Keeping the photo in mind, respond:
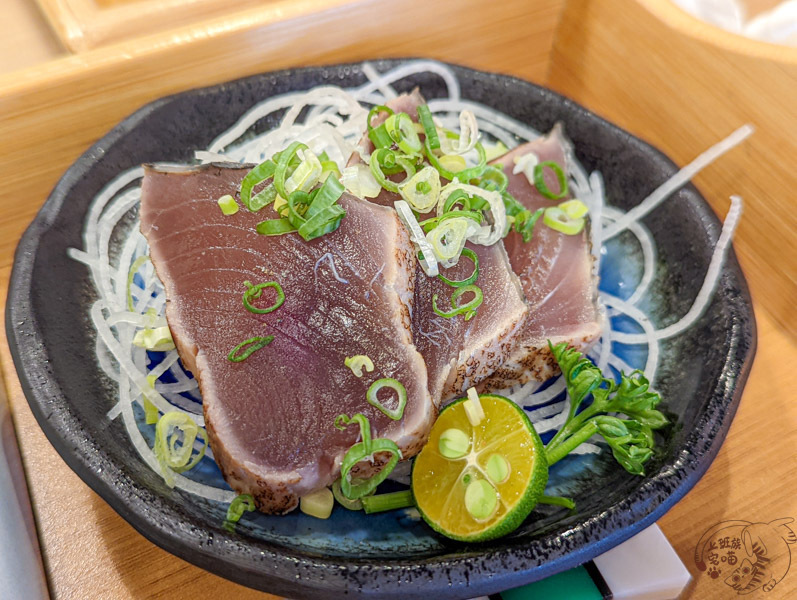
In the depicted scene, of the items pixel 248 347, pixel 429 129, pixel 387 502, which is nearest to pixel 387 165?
pixel 429 129

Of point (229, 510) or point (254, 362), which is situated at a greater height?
point (254, 362)

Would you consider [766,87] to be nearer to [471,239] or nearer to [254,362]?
[471,239]

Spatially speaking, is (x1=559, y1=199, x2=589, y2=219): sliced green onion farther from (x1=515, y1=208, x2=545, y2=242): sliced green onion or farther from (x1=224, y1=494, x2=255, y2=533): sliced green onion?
(x1=224, y1=494, x2=255, y2=533): sliced green onion

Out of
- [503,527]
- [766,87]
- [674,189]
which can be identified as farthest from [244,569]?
[766,87]

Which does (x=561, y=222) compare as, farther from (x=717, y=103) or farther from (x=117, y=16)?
(x=117, y=16)
